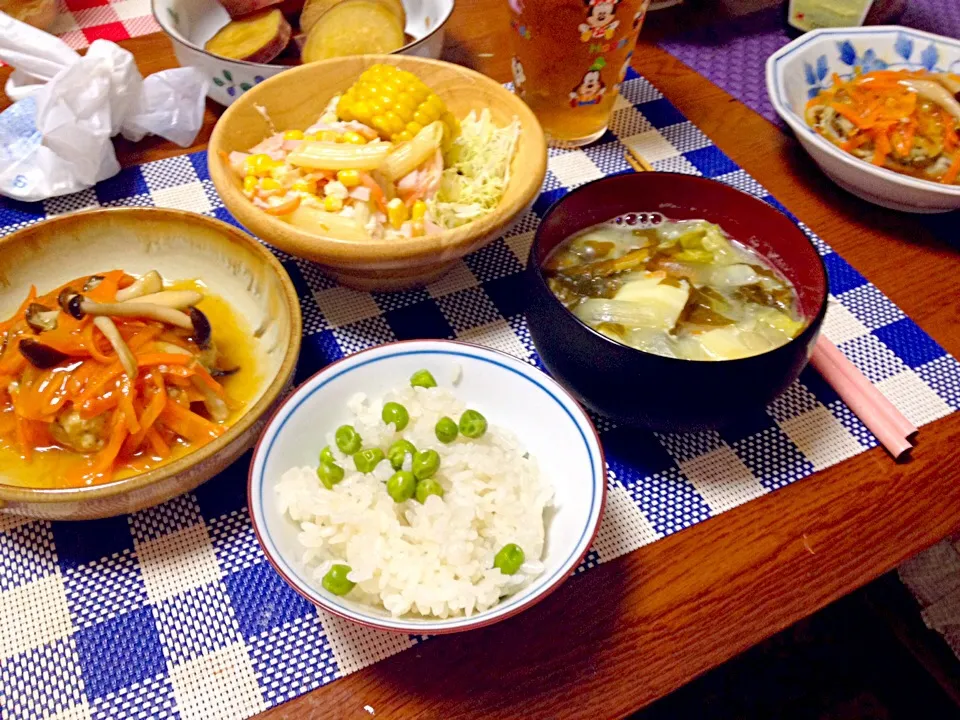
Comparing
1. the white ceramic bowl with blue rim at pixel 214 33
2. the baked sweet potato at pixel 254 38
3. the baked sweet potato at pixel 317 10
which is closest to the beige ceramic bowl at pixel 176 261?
the white ceramic bowl with blue rim at pixel 214 33

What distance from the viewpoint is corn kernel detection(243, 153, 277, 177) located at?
129 cm

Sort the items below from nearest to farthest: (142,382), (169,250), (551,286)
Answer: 1. (142,382)
2. (551,286)
3. (169,250)

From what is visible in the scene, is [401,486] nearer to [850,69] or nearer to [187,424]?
[187,424]

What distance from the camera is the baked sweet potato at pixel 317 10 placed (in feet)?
5.72

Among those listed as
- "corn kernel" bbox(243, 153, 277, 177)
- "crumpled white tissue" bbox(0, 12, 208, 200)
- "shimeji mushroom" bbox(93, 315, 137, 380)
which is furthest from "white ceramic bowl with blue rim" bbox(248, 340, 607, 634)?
"crumpled white tissue" bbox(0, 12, 208, 200)

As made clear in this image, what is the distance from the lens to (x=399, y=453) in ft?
3.13

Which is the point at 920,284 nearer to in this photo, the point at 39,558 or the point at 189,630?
the point at 189,630

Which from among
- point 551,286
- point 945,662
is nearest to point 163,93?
point 551,286

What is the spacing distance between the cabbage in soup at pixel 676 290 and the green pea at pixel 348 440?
1.28 ft

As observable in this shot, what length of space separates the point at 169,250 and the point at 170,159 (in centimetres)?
49

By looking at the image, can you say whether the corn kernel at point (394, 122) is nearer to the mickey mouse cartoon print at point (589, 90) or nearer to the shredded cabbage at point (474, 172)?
the shredded cabbage at point (474, 172)

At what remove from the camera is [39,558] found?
3.14 ft

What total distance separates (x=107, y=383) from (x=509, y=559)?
2.08 feet

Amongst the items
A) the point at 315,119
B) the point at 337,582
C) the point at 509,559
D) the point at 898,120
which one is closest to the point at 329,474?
the point at 337,582
